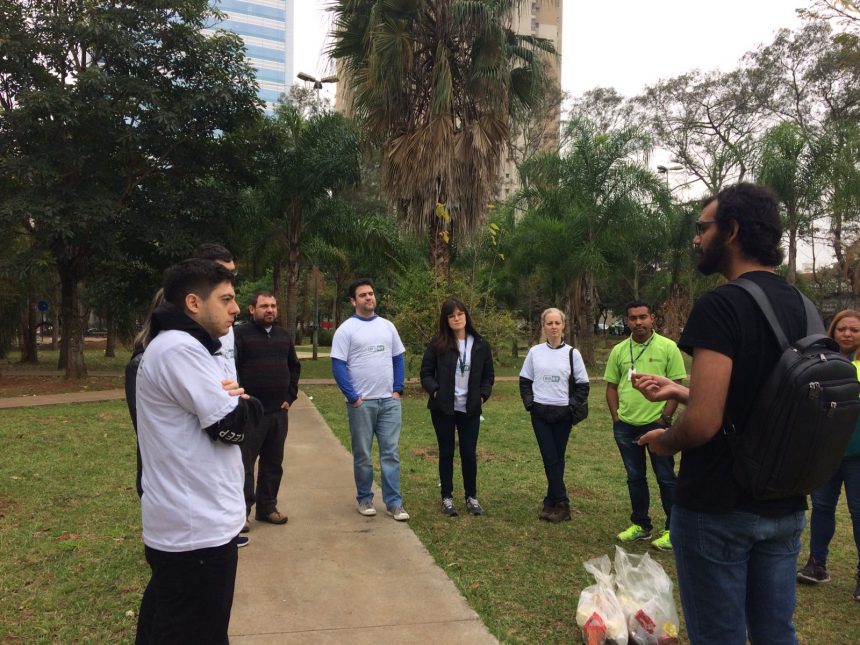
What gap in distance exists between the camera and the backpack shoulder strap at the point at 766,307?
2.00 metres

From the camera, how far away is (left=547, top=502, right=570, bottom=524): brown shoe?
18.1 ft

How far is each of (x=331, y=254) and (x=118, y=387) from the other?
10.2 metres

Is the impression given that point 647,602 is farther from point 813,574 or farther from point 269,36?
point 269,36

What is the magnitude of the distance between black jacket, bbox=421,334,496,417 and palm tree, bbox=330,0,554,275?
26.6 ft

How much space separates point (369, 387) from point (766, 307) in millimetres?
3817

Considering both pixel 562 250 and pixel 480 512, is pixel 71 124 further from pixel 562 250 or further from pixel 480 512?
pixel 562 250

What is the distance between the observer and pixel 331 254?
24.1 meters

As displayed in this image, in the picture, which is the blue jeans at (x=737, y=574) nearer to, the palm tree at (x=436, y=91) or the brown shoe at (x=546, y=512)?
the brown shoe at (x=546, y=512)

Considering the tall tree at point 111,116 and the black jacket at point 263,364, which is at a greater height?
the tall tree at point 111,116

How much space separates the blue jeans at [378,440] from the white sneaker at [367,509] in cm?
3

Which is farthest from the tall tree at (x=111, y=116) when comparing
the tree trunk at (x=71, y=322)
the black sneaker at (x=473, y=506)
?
the black sneaker at (x=473, y=506)

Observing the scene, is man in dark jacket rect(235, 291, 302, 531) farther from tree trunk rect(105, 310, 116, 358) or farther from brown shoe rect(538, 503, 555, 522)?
tree trunk rect(105, 310, 116, 358)

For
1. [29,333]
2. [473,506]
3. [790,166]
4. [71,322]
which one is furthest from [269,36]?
[473,506]

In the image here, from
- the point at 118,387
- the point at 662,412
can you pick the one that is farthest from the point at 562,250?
the point at 662,412
